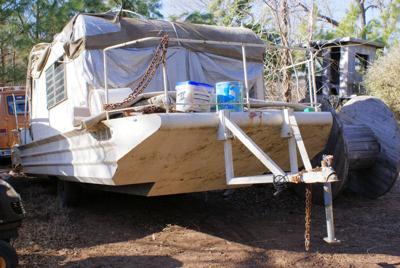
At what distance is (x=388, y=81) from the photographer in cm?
1416

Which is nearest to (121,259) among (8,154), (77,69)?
(77,69)

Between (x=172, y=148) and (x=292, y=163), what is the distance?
3.85ft

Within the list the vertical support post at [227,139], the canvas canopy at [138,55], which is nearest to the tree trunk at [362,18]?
the canvas canopy at [138,55]

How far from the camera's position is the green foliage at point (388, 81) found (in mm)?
13891

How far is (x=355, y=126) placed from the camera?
7.42 m

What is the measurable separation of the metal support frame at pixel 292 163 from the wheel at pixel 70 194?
3.11 meters

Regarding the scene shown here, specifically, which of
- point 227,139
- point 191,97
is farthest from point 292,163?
point 191,97

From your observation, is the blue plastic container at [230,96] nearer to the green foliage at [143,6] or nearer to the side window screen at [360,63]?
the green foliage at [143,6]

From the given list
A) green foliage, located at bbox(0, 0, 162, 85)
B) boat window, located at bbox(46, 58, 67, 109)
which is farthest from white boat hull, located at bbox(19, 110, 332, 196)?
green foliage, located at bbox(0, 0, 162, 85)

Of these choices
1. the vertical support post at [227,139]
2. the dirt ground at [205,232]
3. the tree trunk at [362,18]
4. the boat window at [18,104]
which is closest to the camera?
the vertical support post at [227,139]

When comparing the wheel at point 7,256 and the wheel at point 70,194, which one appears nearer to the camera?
the wheel at point 7,256

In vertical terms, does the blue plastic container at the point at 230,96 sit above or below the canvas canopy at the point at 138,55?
below

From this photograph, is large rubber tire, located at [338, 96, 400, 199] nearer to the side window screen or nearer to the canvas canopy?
the canvas canopy

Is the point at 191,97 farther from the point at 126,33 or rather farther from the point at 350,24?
the point at 350,24
